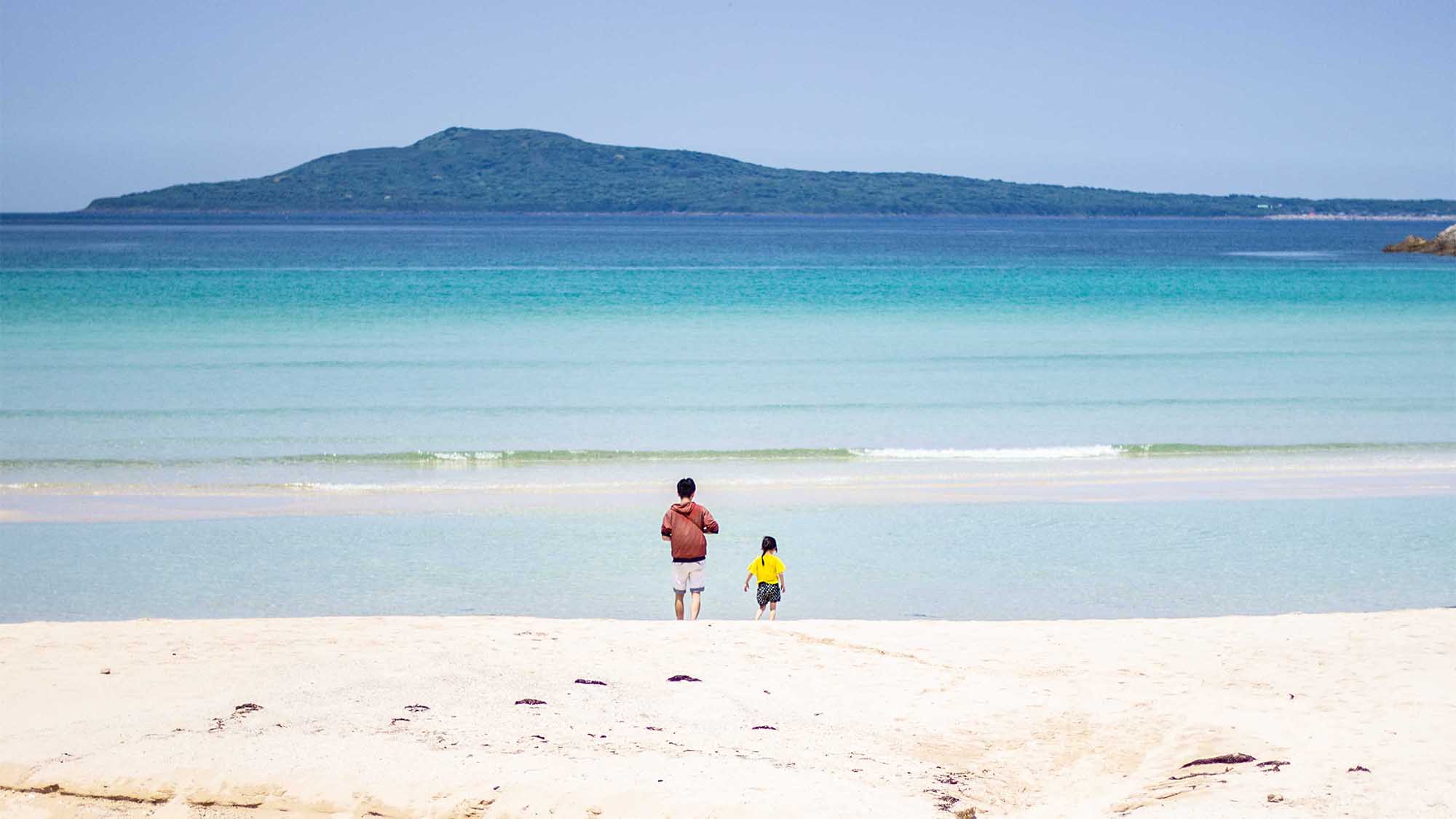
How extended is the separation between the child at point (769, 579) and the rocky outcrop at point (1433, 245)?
87787 millimetres

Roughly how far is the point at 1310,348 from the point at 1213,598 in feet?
76.4

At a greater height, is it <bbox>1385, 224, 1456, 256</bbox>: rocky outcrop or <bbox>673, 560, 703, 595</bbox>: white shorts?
<bbox>1385, 224, 1456, 256</bbox>: rocky outcrop

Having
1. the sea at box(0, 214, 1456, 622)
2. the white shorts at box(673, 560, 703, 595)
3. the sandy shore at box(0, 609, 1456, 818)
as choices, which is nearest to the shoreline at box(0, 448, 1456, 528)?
the sea at box(0, 214, 1456, 622)

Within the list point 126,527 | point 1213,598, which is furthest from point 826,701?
point 126,527

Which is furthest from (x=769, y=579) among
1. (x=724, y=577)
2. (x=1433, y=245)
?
(x=1433, y=245)

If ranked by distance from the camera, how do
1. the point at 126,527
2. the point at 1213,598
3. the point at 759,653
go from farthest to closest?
the point at 126,527 < the point at 1213,598 < the point at 759,653

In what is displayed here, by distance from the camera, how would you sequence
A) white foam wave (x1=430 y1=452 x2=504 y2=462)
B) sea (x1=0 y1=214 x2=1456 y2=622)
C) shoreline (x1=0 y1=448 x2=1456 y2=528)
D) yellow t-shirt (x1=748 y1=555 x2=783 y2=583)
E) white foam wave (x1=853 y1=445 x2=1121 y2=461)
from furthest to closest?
white foam wave (x1=853 y1=445 x2=1121 y2=461)
white foam wave (x1=430 y1=452 x2=504 y2=462)
shoreline (x1=0 y1=448 x2=1456 y2=528)
sea (x1=0 y1=214 x2=1456 y2=622)
yellow t-shirt (x1=748 y1=555 x2=783 y2=583)

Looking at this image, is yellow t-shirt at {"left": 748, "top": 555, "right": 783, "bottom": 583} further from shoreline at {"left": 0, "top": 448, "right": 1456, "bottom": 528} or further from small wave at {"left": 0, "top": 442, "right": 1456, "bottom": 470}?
small wave at {"left": 0, "top": 442, "right": 1456, "bottom": 470}

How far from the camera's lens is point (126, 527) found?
44.1ft

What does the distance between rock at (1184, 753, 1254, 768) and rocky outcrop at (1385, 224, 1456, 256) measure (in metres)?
89.8

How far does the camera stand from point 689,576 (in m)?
9.99

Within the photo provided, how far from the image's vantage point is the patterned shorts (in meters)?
10.0

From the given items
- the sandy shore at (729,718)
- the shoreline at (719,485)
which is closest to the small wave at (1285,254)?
the shoreline at (719,485)

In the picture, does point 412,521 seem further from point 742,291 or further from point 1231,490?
point 742,291
